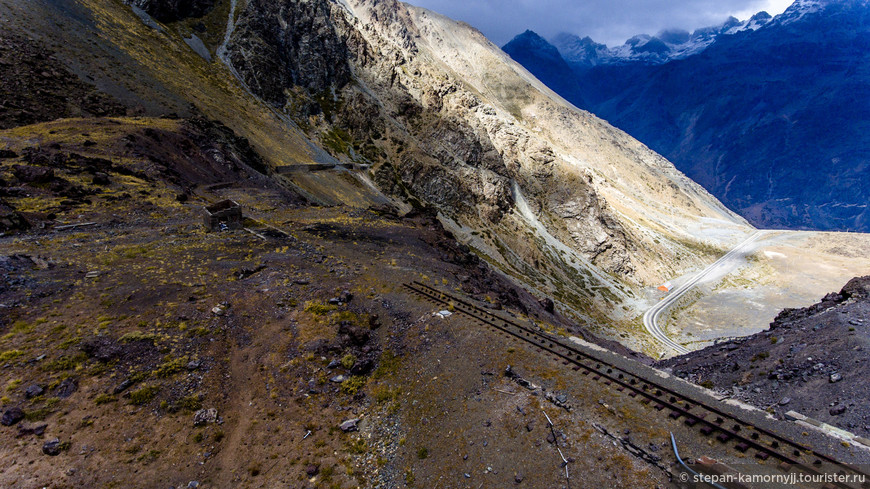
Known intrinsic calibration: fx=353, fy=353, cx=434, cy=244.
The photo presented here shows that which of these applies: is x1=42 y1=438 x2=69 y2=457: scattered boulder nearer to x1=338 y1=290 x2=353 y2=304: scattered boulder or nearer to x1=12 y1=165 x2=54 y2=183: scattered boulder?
x1=338 y1=290 x2=353 y2=304: scattered boulder

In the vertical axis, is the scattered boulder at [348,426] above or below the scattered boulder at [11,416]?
above

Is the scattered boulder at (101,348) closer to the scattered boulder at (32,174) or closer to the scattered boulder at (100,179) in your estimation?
the scattered boulder at (32,174)

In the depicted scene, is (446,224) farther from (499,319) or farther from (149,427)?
(149,427)

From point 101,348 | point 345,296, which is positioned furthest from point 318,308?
point 101,348

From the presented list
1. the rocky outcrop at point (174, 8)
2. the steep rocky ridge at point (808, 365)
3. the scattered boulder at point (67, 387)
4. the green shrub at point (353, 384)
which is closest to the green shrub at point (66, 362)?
the scattered boulder at point (67, 387)

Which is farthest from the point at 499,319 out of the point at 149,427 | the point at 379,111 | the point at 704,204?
the point at 704,204

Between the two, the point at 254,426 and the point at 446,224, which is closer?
the point at 254,426
